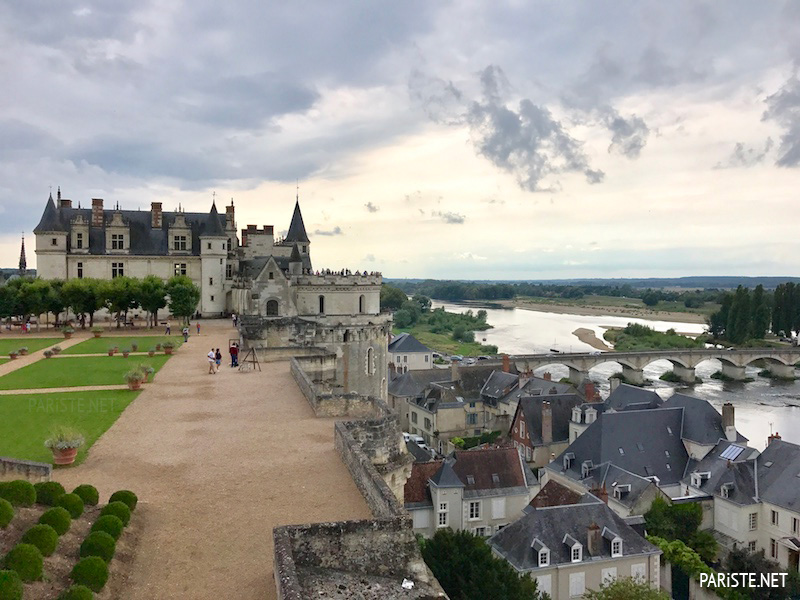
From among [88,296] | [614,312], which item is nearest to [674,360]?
[88,296]

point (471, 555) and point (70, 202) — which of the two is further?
point (70, 202)

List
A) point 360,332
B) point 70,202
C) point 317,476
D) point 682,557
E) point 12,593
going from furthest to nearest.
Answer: point 70,202 < point 360,332 < point 682,557 < point 317,476 < point 12,593

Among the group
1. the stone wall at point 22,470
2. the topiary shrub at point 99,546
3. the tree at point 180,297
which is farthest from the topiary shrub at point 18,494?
the tree at point 180,297

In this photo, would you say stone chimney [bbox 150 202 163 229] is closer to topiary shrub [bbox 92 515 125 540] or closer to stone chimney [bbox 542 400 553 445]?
stone chimney [bbox 542 400 553 445]

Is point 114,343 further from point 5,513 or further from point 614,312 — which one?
point 614,312

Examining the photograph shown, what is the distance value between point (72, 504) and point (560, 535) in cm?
1689

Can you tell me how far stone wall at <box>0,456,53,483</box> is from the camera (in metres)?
10.2

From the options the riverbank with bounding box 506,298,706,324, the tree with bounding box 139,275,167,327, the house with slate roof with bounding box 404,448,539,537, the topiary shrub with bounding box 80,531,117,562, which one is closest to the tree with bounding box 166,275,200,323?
the tree with bounding box 139,275,167,327

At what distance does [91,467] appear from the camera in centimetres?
1191

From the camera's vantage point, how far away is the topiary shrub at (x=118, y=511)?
8.90 meters

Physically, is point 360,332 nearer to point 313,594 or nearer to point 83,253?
point 83,253

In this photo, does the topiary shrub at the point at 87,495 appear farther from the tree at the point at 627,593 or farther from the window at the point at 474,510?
the window at the point at 474,510

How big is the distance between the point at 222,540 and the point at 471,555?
11.0 m

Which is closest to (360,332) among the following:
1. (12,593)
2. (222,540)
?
(222,540)
